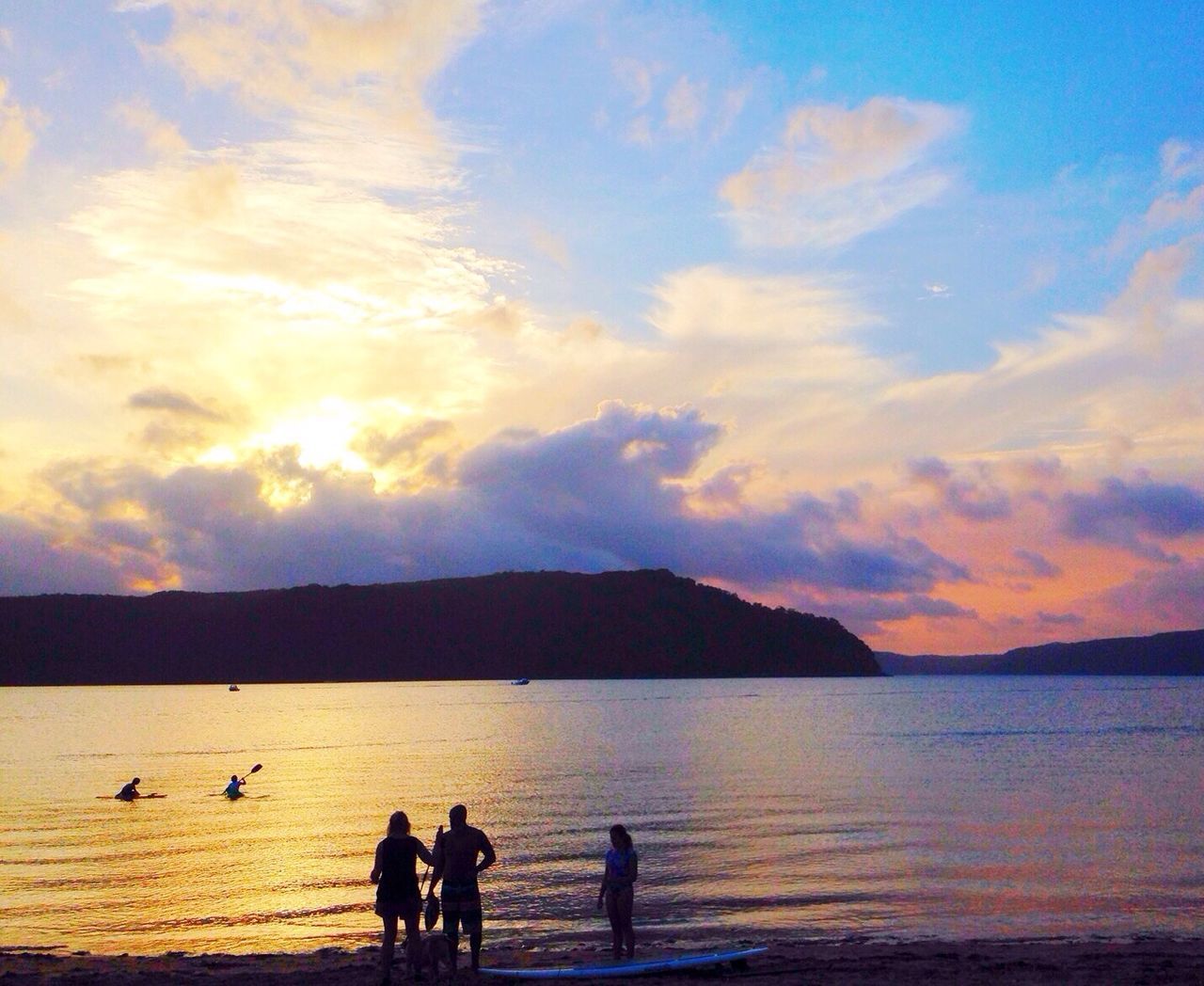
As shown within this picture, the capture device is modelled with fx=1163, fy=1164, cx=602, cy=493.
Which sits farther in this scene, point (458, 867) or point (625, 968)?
point (625, 968)

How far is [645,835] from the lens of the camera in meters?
32.9

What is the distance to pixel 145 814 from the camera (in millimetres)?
39844

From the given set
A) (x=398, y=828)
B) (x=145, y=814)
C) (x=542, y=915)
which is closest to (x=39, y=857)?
(x=145, y=814)

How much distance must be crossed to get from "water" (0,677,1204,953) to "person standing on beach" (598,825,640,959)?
346cm

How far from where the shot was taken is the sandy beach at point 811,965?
1564cm

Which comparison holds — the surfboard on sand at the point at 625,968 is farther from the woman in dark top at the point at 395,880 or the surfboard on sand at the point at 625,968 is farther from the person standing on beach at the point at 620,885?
the woman in dark top at the point at 395,880

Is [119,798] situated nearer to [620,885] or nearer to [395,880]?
[620,885]

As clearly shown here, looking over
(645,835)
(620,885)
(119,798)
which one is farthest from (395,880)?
(119,798)

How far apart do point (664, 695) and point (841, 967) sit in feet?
555

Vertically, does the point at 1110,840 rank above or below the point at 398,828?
below

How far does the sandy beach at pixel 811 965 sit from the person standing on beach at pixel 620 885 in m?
1.03

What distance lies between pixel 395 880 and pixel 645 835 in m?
19.5

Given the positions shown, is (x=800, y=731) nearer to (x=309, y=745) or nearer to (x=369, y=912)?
(x=309, y=745)

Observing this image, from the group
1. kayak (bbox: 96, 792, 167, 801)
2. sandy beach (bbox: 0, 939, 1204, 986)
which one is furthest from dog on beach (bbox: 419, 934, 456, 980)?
kayak (bbox: 96, 792, 167, 801)
